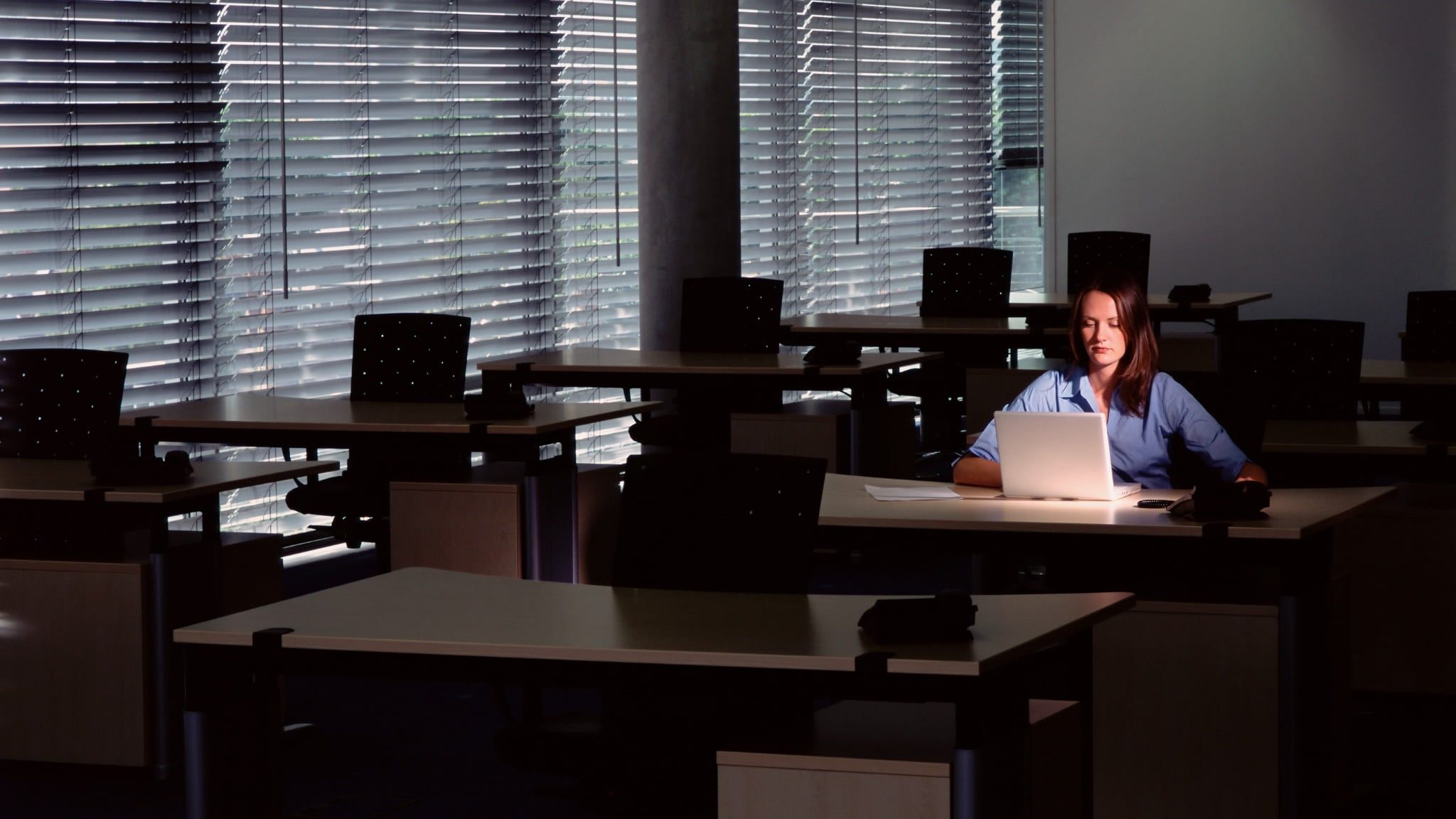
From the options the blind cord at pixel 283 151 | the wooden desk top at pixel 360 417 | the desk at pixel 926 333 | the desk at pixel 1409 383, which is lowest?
the wooden desk top at pixel 360 417

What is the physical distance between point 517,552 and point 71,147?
→ 9.02 ft

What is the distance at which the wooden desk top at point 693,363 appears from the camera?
703 centimetres

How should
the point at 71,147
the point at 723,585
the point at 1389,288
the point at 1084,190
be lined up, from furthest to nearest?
the point at 1084,190 → the point at 1389,288 → the point at 71,147 → the point at 723,585

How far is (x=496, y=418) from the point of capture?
5.83 metres

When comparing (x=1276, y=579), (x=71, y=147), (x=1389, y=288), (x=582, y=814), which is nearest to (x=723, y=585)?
(x=582, y=814)

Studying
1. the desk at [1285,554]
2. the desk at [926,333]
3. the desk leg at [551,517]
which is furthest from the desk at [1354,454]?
the desk at [926,333]

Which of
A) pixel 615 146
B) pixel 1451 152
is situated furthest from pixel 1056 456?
pixel 1451 152

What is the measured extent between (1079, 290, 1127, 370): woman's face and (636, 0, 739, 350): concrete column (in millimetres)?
4474

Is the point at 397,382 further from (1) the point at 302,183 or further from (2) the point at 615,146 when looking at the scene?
(2) the point at 615,146

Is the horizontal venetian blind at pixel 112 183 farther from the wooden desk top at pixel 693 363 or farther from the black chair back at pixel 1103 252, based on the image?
the black chair back at pixel 1103 252

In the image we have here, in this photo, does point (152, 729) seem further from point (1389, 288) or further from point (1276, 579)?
point (1389, 288)

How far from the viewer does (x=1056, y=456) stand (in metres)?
4.27

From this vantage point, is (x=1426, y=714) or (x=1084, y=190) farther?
(x=1084, y=190)

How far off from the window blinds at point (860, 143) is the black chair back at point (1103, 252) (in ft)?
6.54
